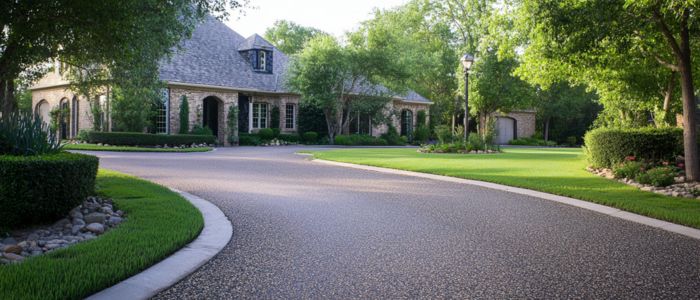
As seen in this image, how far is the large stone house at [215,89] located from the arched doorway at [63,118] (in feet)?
0.20

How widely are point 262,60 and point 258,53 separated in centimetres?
53

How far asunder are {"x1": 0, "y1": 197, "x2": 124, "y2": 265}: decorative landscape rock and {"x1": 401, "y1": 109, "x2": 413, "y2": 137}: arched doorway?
36618mm

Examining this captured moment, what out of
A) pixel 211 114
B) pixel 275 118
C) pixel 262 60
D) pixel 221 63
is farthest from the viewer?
pixel 262 60

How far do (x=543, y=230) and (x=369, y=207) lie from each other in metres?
2.72

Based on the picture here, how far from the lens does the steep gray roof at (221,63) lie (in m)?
30.0

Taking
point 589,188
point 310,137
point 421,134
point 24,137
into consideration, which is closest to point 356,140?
point 310,137

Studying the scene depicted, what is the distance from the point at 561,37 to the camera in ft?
36.0

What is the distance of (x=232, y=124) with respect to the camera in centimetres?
3158

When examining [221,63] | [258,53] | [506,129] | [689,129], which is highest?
Answer: [258,53]

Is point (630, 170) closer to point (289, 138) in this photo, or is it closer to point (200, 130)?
point (200, 130)

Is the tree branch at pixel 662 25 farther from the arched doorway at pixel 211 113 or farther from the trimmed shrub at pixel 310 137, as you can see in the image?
the arched doorway at pixel 211 113

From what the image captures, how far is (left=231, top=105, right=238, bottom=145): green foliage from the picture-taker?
3138 cm

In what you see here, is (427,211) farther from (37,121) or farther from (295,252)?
(37,121)

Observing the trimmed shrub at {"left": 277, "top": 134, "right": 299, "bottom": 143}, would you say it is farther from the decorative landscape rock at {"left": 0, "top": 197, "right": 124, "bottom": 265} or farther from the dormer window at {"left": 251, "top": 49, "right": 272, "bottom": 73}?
the decorative landscape rock at {"left": 0, "top": 197, "right": 124, "bottom": 265}
